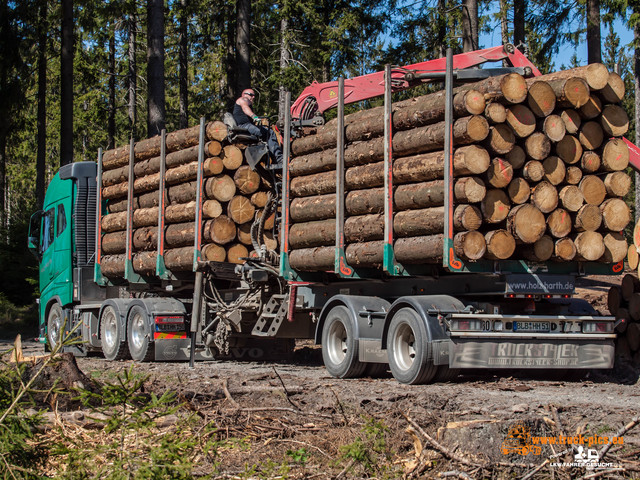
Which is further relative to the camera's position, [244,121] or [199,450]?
[244,121]

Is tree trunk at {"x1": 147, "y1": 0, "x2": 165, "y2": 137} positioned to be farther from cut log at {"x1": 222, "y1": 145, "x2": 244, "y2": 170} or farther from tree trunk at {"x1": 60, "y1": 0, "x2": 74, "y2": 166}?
cut log at {"x1": 222, "y1": 145, "x2": 244, "y2": 170}

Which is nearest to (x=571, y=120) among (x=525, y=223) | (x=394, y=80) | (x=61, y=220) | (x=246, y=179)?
(x=525, y=223)

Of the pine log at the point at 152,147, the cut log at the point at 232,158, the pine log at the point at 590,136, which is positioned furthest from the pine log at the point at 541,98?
the pine log at the point at 152,147

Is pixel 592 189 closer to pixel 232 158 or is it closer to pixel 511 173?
pixel 511 173

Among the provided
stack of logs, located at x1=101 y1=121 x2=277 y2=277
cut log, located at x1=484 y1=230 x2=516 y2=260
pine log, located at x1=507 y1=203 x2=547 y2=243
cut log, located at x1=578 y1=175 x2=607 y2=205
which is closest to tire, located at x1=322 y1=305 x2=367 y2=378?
cut log, located at x1=484 y1=230 x2=516 y2=260

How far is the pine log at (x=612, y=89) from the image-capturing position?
33.2 feet

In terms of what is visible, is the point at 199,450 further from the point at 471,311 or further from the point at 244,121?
the point at 244,121

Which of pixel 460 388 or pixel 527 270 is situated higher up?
pixel 527 270

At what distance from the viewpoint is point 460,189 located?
9336 millimetres

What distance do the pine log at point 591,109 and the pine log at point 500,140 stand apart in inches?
47.3

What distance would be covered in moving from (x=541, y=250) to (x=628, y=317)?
11.0 ft

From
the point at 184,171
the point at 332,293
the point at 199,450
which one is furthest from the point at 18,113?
the point at 199,450

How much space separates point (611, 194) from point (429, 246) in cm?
243

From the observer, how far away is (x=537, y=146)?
31.6ft
